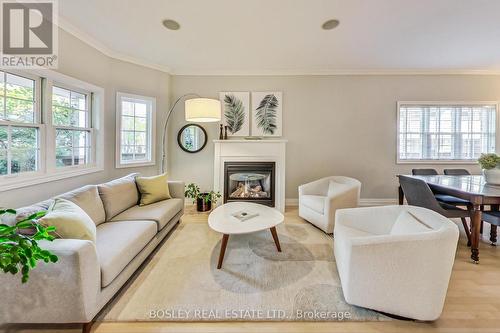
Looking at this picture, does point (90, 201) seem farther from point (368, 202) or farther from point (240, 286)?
point (368, 202)

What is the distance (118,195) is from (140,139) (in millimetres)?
1806

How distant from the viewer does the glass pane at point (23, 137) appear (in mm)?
2377

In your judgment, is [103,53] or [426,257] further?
[103,53]

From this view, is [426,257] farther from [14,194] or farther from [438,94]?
[438,94]

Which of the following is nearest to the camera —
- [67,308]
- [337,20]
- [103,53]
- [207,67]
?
[67,308]

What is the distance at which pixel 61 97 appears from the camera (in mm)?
2975

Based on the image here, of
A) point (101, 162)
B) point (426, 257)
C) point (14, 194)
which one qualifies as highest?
point (101, 162)

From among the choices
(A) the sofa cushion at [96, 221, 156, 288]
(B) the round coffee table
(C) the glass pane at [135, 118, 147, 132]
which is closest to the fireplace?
(B) the round coffee table

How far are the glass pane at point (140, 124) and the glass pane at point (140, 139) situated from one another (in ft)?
0.31

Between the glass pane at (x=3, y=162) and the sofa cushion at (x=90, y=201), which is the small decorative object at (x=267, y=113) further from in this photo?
the glass pane at (x=3, y=162)

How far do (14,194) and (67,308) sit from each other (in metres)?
1.67

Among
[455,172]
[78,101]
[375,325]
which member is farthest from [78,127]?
[455,172]

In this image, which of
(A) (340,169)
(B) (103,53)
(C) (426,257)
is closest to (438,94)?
(A) (340,169)

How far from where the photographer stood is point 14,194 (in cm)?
229
